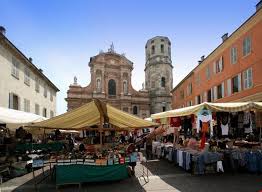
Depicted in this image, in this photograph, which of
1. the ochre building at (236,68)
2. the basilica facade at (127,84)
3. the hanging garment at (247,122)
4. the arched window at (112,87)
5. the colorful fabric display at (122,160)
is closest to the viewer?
the colorful fabric display at (122,160)

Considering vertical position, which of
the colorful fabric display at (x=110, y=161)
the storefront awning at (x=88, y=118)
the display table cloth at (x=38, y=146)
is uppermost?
the storefront awning at (x=88, y=118)

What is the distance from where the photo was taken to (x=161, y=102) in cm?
4997

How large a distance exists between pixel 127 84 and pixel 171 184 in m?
40.0

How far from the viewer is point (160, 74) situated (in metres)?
50.2

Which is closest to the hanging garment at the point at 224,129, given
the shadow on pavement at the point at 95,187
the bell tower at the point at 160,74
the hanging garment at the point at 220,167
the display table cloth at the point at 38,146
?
the hanging garment at the point at 220,167

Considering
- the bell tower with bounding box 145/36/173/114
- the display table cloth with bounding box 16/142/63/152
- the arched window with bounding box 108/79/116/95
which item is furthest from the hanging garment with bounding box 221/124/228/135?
the bell tower with bounding box 145/36/173/114

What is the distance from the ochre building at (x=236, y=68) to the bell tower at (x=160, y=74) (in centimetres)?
1999

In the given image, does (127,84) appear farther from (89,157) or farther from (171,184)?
(171,184)

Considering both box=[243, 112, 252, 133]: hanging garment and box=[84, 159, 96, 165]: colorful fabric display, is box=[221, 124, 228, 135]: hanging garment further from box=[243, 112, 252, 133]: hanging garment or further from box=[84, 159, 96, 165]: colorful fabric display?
box=[84, 159, 96, 165]: colorful fabric display

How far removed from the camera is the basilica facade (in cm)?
4566

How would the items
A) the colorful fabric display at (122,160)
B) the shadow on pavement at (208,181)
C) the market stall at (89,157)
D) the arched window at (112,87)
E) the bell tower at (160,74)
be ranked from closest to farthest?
the shadow on pavement at (208,181) → the market stall at (89,157) → the colorful fabric display at (122,160) → the arched window at (112,87) → the bell tower at (160,74)

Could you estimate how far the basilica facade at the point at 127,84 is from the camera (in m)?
45.7

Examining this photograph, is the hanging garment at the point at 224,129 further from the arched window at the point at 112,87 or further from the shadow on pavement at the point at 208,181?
the arched window at the point at 112,87

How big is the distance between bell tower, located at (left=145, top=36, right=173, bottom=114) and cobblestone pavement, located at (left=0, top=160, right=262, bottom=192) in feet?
133
